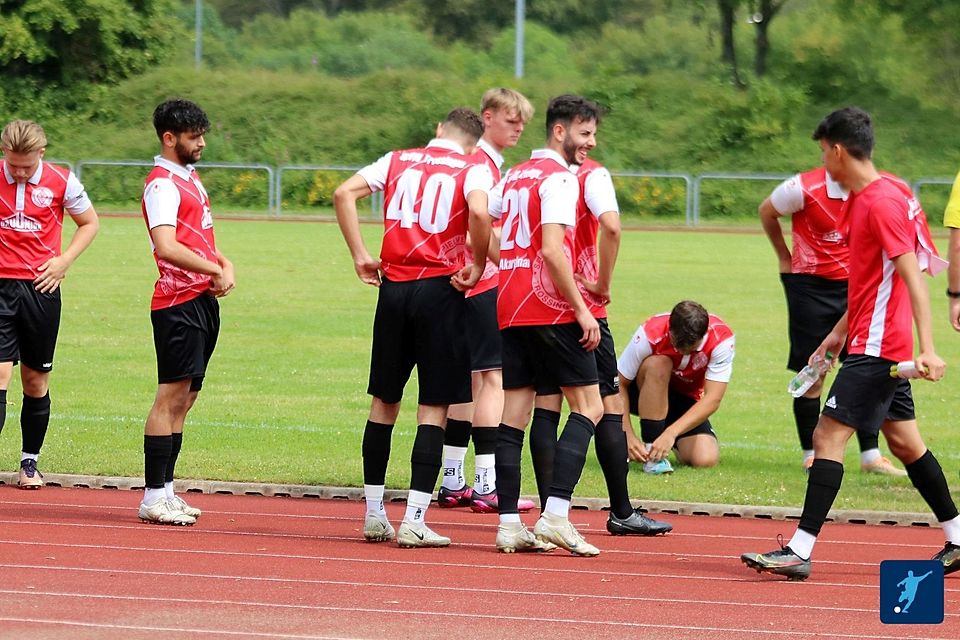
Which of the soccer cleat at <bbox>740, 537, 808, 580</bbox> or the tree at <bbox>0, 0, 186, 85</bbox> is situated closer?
the soccer cleat at <bbox>740, 537, 808, 580</bbox>

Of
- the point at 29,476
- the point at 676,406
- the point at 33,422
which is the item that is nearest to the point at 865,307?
the point at 676,406

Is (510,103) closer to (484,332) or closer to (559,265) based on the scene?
(484,332)

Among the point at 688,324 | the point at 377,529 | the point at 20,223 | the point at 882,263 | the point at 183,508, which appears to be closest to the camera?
the point at 882,263

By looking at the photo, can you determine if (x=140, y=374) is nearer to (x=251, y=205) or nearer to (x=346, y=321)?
(x=346, y=321)

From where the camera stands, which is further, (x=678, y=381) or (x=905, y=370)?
(x=678, y=381)

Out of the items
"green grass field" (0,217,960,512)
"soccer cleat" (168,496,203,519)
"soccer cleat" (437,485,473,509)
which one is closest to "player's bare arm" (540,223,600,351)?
"soccer cleat" (437,485,473,509)

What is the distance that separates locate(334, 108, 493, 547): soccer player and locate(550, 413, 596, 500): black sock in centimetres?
53

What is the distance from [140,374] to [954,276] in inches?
327

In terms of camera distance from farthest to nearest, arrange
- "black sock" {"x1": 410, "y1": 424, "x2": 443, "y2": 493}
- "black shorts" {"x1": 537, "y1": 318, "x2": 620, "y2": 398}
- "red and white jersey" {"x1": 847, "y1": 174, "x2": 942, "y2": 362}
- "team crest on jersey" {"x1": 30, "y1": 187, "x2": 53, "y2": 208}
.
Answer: "team crest on jersey" {"x1": 30, "y1": 187, "x2": 53, "y2": 208} → "black shorts" {"x1": 537, "y1": 318, "x2": 620, "y2": 398} → "black sock" {"x1": 410, "y1": 424, "x2": 443, "y2": 493} → "red and white jersey" {"x1": 847, "y1": 174, "x2": 942, "y2": 362}

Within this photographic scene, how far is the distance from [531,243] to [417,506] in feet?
4.40

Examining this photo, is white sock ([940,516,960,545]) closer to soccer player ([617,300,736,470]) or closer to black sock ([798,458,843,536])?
black sock ([798,458,843,536])

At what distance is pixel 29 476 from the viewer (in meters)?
8.80

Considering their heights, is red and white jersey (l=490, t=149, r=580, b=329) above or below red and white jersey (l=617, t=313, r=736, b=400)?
above

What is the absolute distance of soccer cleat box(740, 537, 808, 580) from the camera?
6.57m
